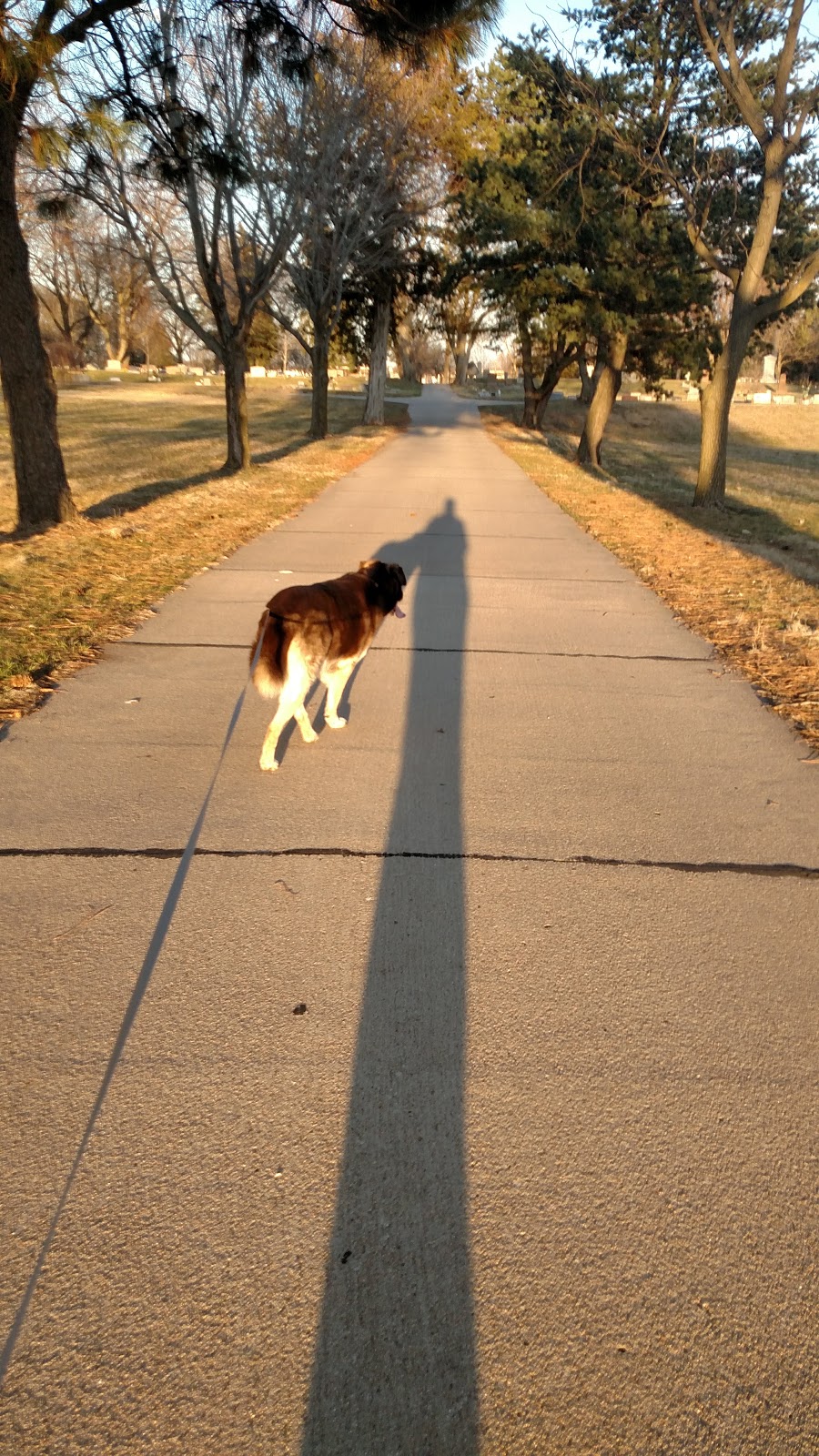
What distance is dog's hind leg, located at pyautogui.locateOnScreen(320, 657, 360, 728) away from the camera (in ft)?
15.9

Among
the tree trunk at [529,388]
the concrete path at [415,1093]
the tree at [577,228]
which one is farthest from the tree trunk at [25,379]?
the tree trunk at [529,388]

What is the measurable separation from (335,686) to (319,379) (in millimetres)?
25663

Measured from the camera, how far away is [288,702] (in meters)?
4.43

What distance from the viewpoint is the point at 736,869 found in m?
3.73

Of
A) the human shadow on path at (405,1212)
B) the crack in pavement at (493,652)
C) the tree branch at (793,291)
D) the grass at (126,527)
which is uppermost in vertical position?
the tree branch at (793,291)

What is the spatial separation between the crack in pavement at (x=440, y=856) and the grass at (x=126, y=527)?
5.79ft

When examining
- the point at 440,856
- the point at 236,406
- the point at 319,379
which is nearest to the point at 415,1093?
the point at 440,856

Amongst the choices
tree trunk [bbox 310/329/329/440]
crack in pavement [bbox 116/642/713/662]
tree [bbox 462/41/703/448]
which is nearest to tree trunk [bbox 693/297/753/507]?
tree [bbox 462/41/703/448]

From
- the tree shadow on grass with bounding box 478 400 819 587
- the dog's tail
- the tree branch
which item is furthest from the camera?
the tree branch

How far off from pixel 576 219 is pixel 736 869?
63.5 feet

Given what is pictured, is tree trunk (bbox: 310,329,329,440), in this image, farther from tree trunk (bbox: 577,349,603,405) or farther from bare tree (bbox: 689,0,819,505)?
bare tree (bbox: 689,0,819,505)

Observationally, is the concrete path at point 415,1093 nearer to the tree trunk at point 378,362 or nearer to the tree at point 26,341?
the tree at point 26,341

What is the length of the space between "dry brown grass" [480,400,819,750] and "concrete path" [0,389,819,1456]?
1.66 m

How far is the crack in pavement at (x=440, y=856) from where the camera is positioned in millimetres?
3723
